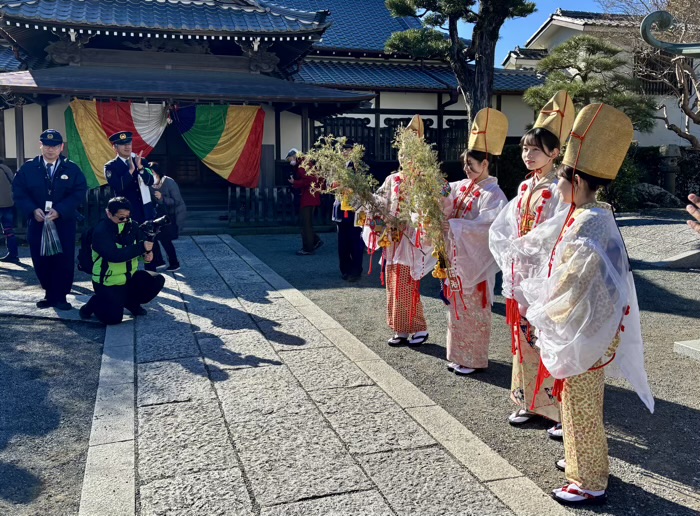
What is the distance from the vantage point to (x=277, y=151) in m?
15.4

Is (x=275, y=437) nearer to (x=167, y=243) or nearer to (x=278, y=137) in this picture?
(x=167, y=243)

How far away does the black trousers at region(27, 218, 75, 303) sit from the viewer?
611 cm

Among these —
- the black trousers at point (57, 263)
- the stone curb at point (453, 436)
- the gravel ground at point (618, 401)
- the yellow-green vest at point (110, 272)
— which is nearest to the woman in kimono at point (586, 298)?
the stone curb at point (453, 436)

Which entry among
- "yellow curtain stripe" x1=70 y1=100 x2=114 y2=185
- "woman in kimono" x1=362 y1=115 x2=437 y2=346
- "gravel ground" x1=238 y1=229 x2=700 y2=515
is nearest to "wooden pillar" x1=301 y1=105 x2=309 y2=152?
"yellow curtain stripe" x1=70 y1=100 x2=114 y2=185

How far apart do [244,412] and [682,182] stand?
53.7 ft

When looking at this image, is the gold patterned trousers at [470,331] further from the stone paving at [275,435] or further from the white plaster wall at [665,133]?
the white plaster wall at [665,133]

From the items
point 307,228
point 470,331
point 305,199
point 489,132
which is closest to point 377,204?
point 489,132

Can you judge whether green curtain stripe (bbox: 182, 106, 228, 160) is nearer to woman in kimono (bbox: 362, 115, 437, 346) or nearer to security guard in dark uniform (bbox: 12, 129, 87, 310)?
security guard in dark uniform (bbox: 12, 129, 87, 310)

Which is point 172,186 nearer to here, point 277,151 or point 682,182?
point 277,151

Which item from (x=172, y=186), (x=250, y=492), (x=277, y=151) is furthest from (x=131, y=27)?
(x=250, y=492)

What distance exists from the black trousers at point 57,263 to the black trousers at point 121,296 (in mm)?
637

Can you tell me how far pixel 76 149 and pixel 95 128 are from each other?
60 centimetres

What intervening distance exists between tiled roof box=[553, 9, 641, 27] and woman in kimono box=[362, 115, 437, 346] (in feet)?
49.3

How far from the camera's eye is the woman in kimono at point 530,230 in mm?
3422
